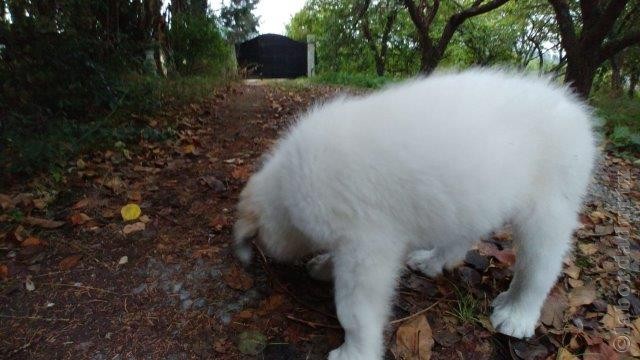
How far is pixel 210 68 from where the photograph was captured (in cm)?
808

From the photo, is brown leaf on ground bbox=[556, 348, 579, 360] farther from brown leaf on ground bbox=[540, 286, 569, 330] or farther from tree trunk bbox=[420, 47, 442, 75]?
tree trunk bbox=[420, 47, 442, 75]

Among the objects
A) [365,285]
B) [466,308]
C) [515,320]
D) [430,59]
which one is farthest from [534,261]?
[430,59]

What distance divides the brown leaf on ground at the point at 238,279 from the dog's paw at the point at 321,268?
34 centimetres

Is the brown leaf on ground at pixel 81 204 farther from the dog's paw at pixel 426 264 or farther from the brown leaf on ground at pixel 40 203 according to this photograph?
the dog's paw at pixel 426 264

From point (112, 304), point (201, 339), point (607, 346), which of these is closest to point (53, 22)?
point (112, 304)

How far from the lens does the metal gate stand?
70.7 ft

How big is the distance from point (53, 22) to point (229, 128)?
6.26ft

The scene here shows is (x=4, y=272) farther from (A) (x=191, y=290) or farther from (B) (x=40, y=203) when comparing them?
(A) (x=191, y=290)

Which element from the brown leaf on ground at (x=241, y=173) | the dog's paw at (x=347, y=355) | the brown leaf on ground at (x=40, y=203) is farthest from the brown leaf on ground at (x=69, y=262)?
the dog's paw at (x=347, y=355)

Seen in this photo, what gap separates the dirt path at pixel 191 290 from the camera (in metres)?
1.94

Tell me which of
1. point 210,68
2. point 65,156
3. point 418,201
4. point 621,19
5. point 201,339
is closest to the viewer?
point 418,201

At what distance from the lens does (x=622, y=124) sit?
18.7 feet

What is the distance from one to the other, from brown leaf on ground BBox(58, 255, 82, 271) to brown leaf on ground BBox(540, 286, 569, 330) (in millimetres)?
2605

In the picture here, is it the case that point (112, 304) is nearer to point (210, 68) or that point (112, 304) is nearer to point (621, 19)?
point (210, 68)
